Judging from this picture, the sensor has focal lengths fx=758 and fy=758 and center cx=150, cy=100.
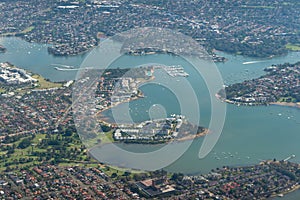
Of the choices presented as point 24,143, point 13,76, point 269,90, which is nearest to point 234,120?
point 269,90

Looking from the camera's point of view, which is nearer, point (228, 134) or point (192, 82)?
point (228, 134)

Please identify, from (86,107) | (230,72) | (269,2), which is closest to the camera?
(86,107)

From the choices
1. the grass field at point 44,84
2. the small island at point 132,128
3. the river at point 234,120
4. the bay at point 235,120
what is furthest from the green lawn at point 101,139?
the grass field at point 44,84

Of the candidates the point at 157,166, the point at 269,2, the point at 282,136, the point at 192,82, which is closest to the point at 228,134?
the point at 282,136

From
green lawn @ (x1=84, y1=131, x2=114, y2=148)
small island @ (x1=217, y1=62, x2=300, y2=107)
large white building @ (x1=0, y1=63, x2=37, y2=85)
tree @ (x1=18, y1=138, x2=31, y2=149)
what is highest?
small island @ (x1=217, y1=62, x2=300, y2=107)

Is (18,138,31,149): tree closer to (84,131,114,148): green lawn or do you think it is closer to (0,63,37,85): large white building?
(84,131,114,148): green lawn

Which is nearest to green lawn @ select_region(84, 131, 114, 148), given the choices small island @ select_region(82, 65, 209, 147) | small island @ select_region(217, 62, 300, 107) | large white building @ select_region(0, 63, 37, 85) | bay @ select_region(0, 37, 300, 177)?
small island @ select_region(82, 65, 209, 147)

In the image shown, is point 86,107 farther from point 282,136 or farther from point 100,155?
point 282,136
